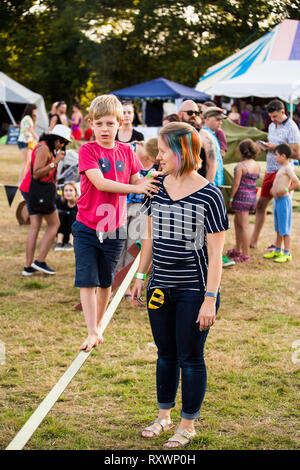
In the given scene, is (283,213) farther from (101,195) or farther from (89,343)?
(89,343)

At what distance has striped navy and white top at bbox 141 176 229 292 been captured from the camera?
2836 mm

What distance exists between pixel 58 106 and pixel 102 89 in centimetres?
2377

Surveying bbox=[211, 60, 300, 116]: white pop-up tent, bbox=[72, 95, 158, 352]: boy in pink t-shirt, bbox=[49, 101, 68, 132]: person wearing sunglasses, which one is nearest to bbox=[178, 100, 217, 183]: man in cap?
bbox=[72, 95, 158, 352]: boy in pink t-shirt

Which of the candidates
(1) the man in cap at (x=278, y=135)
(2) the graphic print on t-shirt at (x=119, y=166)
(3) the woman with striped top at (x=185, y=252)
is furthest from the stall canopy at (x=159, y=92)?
(3) the woman with striped top at (x=185, y=252)

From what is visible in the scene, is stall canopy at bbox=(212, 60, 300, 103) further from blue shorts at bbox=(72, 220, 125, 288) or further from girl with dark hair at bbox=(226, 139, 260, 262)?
blue shorts at bbox=(72, 220, 125, 288)

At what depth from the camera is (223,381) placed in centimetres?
400

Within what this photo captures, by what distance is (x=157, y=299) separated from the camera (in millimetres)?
2941

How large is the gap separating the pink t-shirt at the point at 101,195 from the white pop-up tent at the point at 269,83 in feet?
25.6

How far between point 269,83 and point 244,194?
15.6 ft

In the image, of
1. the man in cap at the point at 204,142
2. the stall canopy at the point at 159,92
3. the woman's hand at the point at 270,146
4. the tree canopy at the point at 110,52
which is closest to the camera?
the man in cap at the point at 204,142

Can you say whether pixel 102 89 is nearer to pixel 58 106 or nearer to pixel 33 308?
pixel 58 106

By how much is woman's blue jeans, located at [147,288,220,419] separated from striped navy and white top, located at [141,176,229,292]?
7 centimetres

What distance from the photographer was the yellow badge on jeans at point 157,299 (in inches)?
115

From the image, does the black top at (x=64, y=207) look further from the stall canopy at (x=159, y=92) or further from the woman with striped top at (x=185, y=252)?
the stall canopy at (x=159, y=92)
